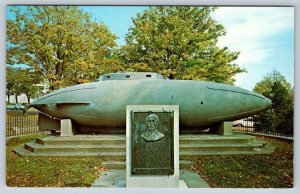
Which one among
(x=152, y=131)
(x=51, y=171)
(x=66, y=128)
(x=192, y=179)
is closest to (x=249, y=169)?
(x=192, y=179)

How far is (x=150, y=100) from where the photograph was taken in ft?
27.7

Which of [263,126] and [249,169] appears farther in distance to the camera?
[263,126]

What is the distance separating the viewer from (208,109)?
862 cm

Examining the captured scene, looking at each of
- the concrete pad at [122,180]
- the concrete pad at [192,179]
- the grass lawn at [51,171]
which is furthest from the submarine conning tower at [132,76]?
the concrete pad at [192,179]

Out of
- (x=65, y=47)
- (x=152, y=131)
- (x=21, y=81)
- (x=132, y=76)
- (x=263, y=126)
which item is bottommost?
(x=263, y=126)

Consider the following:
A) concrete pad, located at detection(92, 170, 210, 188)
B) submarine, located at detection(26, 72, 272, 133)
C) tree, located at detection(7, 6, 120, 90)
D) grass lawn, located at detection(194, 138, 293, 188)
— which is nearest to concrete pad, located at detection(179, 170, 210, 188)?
concrete pad, located at detection(92, 170, 210, 188)

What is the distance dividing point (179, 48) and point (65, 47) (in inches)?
156

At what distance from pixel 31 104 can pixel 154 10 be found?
4392 millimetres

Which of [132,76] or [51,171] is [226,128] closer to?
[132,76]

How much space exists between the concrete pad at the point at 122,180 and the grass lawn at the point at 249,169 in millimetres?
217

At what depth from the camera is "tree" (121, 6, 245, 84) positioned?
10.6 m

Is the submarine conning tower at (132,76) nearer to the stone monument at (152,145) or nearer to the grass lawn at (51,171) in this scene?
the grass lawn at (51,171)

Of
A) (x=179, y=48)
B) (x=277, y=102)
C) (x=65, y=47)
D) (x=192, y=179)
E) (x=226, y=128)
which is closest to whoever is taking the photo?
(x=192, y=179)

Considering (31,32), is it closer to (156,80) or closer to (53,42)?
(53,42)
